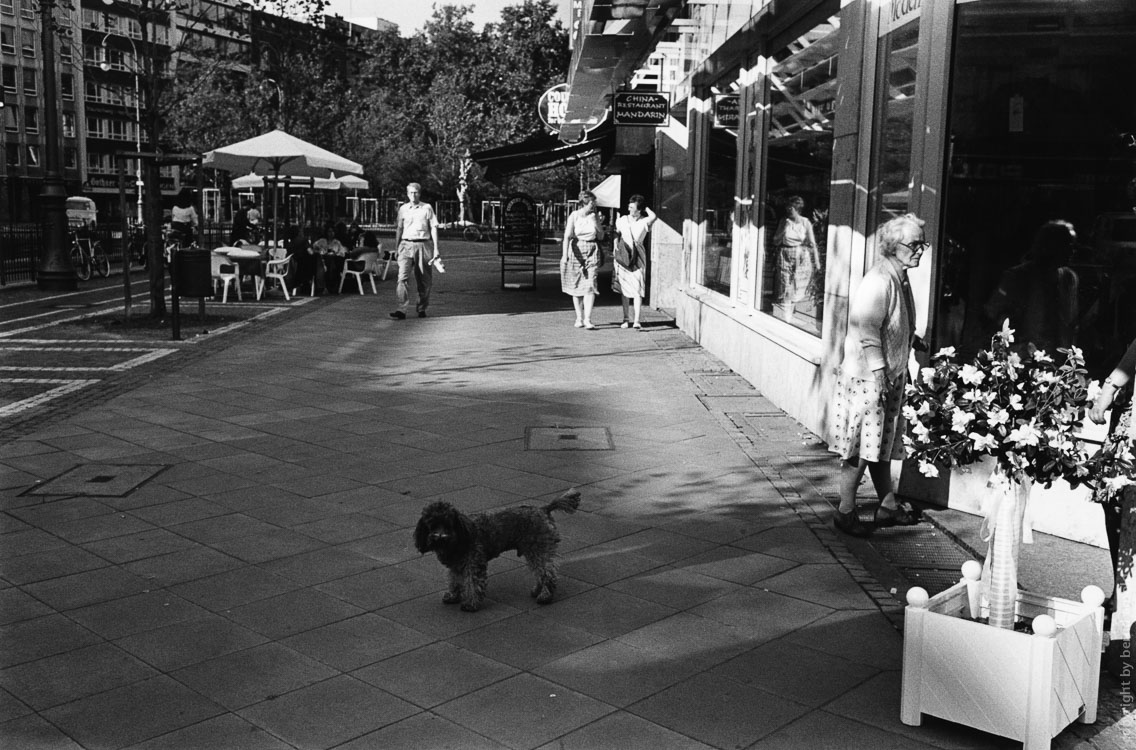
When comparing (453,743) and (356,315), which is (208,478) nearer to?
(453,743)

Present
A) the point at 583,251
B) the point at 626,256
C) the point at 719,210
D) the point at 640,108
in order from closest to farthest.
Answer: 1. the point at 719,210
2. the point at 583,251
3. the point at 626,256
4. the point at 640,108

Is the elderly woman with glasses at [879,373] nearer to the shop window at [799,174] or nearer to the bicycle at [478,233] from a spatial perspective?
the shop window at [799,174]

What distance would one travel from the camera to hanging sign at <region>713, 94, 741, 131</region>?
44.2 feet

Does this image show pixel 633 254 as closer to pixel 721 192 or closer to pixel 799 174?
pixel 721 192

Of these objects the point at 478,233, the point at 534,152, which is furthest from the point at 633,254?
the point at 478,233

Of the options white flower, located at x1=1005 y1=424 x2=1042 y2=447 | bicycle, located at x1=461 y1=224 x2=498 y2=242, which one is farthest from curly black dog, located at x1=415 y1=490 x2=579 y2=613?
bicycle, located at x1=461 y1=224 x2=498 y2=242

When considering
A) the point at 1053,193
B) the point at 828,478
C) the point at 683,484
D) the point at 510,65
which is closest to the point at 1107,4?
the point at 1053,193

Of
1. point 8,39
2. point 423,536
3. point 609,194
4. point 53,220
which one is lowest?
point 423,536

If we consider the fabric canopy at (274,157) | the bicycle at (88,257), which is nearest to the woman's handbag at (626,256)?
the fabric canopy at (274,157)

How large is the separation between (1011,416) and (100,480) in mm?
5468

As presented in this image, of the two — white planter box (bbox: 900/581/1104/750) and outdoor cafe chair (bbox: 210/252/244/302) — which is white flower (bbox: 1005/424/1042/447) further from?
outdoor cafe chair (bbox: 210/252/244/302)

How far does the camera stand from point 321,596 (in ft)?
16.9

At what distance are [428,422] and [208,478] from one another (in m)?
2.20

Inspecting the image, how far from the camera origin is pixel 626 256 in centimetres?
1636
